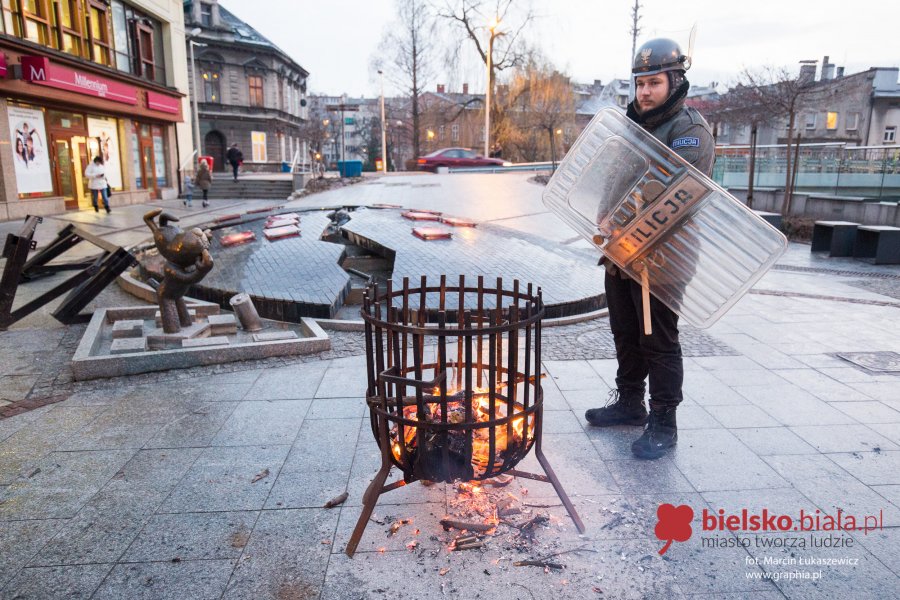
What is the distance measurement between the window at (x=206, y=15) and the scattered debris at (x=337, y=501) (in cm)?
4906

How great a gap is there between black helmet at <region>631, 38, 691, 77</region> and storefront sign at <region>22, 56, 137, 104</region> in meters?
17.9

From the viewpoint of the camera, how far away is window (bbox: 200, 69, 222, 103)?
43.3m

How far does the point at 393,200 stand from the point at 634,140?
13461mm

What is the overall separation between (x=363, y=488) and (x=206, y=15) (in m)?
49.8

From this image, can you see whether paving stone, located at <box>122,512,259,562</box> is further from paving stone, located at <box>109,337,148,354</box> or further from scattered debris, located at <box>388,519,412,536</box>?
paving stone, located at <box>109,337,148,354</box>

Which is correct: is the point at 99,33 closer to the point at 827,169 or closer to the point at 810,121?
the point at 827,169

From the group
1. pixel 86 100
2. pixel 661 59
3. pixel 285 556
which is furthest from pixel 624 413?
pixel 86 100

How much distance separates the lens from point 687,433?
150 inches

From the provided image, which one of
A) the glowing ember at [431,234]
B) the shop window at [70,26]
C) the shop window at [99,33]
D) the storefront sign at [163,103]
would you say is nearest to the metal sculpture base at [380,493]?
the glowing ember at [431,234]

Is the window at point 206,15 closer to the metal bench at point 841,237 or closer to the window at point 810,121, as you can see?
the metal bench at point 841,237

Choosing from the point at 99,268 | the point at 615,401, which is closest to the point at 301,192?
the point at 99,268

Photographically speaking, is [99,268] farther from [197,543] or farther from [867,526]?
[867,526]

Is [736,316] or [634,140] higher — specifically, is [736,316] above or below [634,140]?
below

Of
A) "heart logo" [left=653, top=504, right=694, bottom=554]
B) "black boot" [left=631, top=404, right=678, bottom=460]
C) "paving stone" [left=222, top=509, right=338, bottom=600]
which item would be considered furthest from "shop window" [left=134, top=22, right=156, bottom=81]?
"heart logo" [left=653, top=504, right=694, bottom=554]
